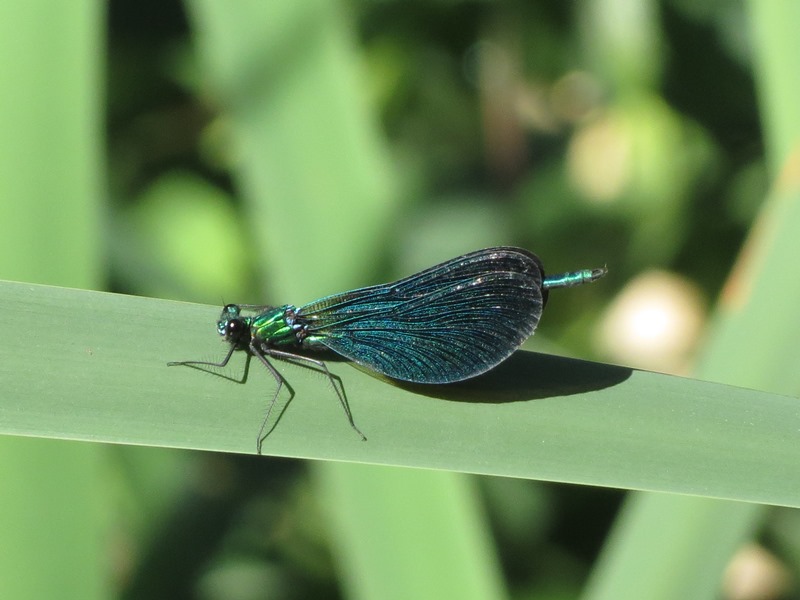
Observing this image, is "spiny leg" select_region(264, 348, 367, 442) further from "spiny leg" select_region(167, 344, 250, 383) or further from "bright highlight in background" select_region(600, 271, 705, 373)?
"bright highlight in background" select_region(600, 271, 705, 373)

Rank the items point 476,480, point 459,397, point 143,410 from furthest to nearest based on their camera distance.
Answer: point 476,480 → point 459,397 → point 143,410

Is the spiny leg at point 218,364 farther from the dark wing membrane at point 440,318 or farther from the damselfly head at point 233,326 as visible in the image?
the dark wing membrane at point 440,318

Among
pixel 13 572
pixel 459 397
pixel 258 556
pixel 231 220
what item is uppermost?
pixel 459 397

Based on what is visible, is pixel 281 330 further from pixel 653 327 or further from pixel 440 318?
pixel 653 327

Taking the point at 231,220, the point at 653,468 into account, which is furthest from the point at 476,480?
the point at 653,468

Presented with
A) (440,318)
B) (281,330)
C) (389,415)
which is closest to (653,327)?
(440,318)

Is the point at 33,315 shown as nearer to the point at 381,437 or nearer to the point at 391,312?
the point at 381,437
